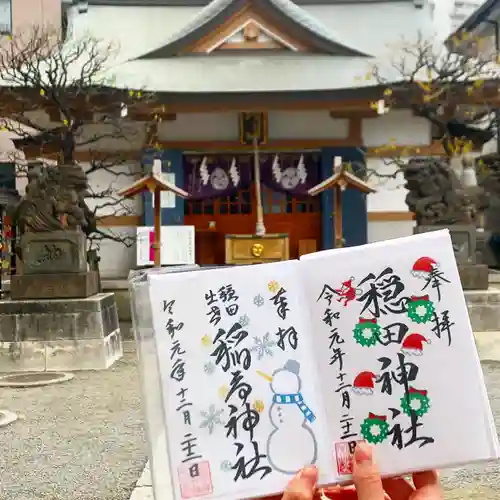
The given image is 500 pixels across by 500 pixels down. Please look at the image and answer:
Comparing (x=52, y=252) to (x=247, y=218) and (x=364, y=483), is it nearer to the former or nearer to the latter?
(x=247, y=218)

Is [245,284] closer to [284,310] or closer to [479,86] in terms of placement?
[284,310]

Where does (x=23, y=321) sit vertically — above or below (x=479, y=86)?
below

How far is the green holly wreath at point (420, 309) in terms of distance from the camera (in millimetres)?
1417

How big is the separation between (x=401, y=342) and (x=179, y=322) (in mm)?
470

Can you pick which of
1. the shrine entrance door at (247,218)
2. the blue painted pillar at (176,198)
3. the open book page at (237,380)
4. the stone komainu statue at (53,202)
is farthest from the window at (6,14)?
the open book page at (237,380)

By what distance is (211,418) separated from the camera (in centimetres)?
138

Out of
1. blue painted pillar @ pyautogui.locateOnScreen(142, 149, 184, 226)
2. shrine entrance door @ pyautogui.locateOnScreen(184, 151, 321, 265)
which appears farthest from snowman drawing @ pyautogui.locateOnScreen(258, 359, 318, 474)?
shrine entrance door @ pyautogui.locateOnScreen(184, 151, 321, 265)

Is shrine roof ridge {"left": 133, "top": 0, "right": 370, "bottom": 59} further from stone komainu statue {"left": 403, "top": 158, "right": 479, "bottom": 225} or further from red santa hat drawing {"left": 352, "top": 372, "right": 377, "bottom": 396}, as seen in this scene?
red santa hat drawing {"left": 352, "top": 372, "right": 377, "bottom": 396}

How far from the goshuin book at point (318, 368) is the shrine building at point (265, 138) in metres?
12.0

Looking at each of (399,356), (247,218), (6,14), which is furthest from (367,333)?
(6,14)

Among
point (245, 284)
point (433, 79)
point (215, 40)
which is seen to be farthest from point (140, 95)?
point (245, 284)

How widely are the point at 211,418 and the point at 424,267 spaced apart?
54 cm

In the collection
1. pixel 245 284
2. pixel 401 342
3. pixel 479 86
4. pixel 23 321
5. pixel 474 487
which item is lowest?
pixel 474 487

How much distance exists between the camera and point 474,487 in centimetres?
392
